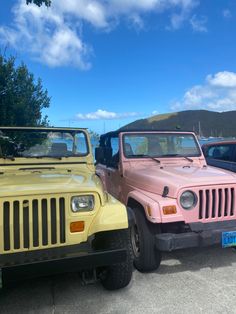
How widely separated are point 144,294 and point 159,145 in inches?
115

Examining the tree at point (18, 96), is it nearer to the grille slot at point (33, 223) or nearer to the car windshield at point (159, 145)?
the car windshield at point (159, 145)

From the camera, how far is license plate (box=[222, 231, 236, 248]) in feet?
12.6

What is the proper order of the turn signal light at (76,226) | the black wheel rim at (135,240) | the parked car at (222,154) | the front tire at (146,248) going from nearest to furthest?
the turn signal light at (76,226), the front tire at (146,248), the black wheel rim at (135,240), the parked car at (222,154)

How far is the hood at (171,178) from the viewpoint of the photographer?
4062mm

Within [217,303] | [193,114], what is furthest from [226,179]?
[193,114]

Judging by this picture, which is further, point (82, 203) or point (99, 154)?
point (99, 154)

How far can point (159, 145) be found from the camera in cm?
579

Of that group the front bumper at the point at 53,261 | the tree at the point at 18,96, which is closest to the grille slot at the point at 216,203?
the front bumper at the point at 53,261

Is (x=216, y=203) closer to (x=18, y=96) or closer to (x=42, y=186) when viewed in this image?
(x=42, y=186)

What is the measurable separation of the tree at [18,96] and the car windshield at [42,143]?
4.95 meters

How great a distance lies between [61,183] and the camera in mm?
3146

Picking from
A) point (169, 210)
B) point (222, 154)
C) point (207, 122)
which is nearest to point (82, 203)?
point (169, 210)

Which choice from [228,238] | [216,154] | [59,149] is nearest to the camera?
[228,238]

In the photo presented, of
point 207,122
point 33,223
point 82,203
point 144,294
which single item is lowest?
point 144,294
